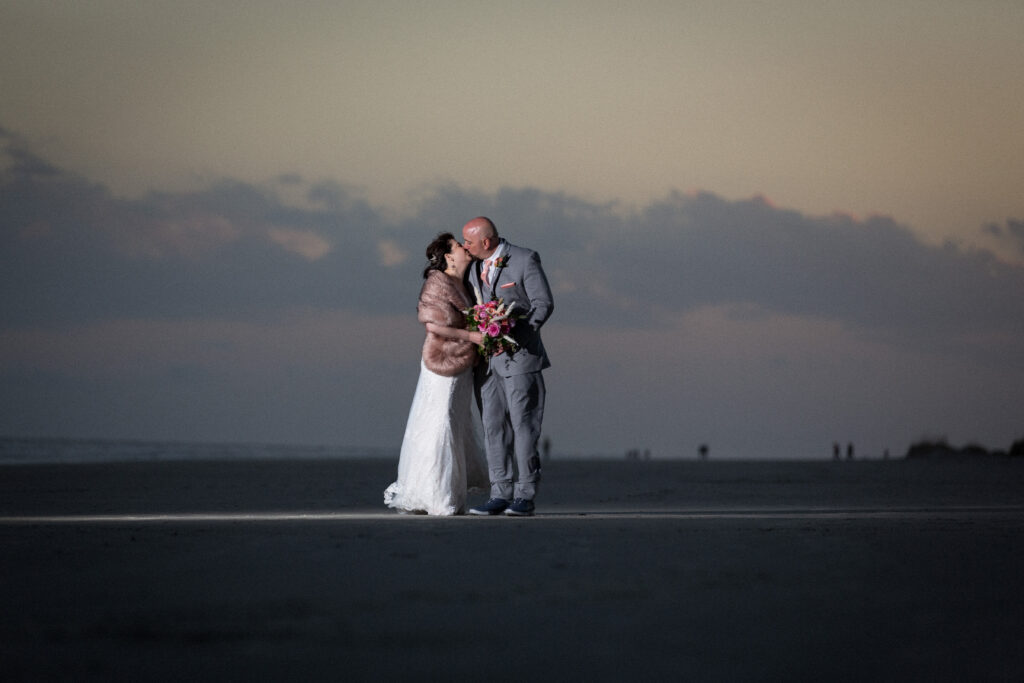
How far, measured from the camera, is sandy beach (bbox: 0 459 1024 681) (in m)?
4.75

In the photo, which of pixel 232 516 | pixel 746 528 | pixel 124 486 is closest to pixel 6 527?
pixel 232 516

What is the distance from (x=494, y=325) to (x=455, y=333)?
625mm

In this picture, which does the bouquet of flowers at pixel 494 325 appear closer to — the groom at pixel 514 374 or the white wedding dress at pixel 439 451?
the groom at pixel 514 374

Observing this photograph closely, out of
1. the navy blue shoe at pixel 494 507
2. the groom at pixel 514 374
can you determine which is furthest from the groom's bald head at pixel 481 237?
the navy blue shoe at pixel 494 507

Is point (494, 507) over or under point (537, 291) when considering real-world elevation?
under

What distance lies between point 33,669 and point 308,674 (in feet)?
3.09

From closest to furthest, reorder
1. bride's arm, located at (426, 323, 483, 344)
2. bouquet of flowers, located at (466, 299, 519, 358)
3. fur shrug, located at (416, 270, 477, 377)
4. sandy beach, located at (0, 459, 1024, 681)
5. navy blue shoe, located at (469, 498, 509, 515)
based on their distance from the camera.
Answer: sandy beach, located at (0, 459, 1024, 681) → bouquet of flowers, located at (466, 299, 519, 358) → bride's arm, located at (426, 323, 483, 344) → navy blue shoe, located at (469, 498, 509, 515) → fur shrug, located at (416, 270, 477, 377)

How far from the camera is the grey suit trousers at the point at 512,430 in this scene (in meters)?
11.1

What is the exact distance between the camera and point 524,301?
1113 cm

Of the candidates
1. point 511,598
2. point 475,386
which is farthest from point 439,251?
point 511,598

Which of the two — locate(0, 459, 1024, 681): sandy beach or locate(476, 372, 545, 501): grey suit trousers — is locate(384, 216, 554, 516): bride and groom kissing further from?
locate(0, 459, 1024, 681): sandy beach

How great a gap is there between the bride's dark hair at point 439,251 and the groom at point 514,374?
301mm

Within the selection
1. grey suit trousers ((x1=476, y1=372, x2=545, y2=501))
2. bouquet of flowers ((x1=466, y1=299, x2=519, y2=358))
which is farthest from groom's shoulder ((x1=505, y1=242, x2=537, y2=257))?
grey suit trousers ((x1=476, y1=372, x2=545, y2=501))

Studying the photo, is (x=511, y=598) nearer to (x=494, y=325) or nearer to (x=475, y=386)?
(x=494, y=325)
